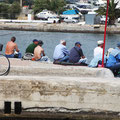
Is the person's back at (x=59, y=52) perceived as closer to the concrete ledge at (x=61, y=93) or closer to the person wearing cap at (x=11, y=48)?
the person wearing cap at (x=11, y=48)

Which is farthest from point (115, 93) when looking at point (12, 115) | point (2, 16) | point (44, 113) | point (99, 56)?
point (2, 16)

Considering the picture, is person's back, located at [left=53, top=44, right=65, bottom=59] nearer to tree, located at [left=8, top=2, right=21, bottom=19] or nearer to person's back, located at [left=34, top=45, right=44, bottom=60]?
person's back, located at [left=34, top=45, right=44, bottom=60]

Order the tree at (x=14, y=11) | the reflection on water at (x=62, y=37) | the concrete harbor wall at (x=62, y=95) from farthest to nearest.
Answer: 1. the tree at (x=14, y=11)
2. the reflection on water at (x=62, y=37)
3. the concrete harbor wall at (x=62, y=95)

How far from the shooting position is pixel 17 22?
68.7 meters

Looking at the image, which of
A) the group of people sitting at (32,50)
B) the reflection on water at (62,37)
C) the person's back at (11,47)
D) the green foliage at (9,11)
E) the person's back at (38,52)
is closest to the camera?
the person's back at (38,52)

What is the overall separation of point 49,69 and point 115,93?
2653mm

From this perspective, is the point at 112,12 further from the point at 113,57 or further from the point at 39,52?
the point at 113,57

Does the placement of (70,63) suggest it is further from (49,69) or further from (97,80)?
(97,80)

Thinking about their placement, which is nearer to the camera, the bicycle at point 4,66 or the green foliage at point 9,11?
the bicycle at point 4,66

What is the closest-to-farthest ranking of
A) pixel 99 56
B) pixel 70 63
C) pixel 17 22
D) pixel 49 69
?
pixel 49 69 → pixel 99 56 → pixel 70 63 → pixel 17 22

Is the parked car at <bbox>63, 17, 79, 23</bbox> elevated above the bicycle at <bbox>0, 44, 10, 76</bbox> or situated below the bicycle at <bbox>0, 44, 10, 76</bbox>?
below

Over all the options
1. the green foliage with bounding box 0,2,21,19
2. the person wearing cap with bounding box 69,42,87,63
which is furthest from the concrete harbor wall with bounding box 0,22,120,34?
the person wearing cap with bounding box 69,42,87,63

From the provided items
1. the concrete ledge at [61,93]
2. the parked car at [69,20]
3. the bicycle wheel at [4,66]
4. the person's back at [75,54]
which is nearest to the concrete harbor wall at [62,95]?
the concrete ledge at [61,93]

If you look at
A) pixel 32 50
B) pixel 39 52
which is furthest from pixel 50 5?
pixel 39 52
